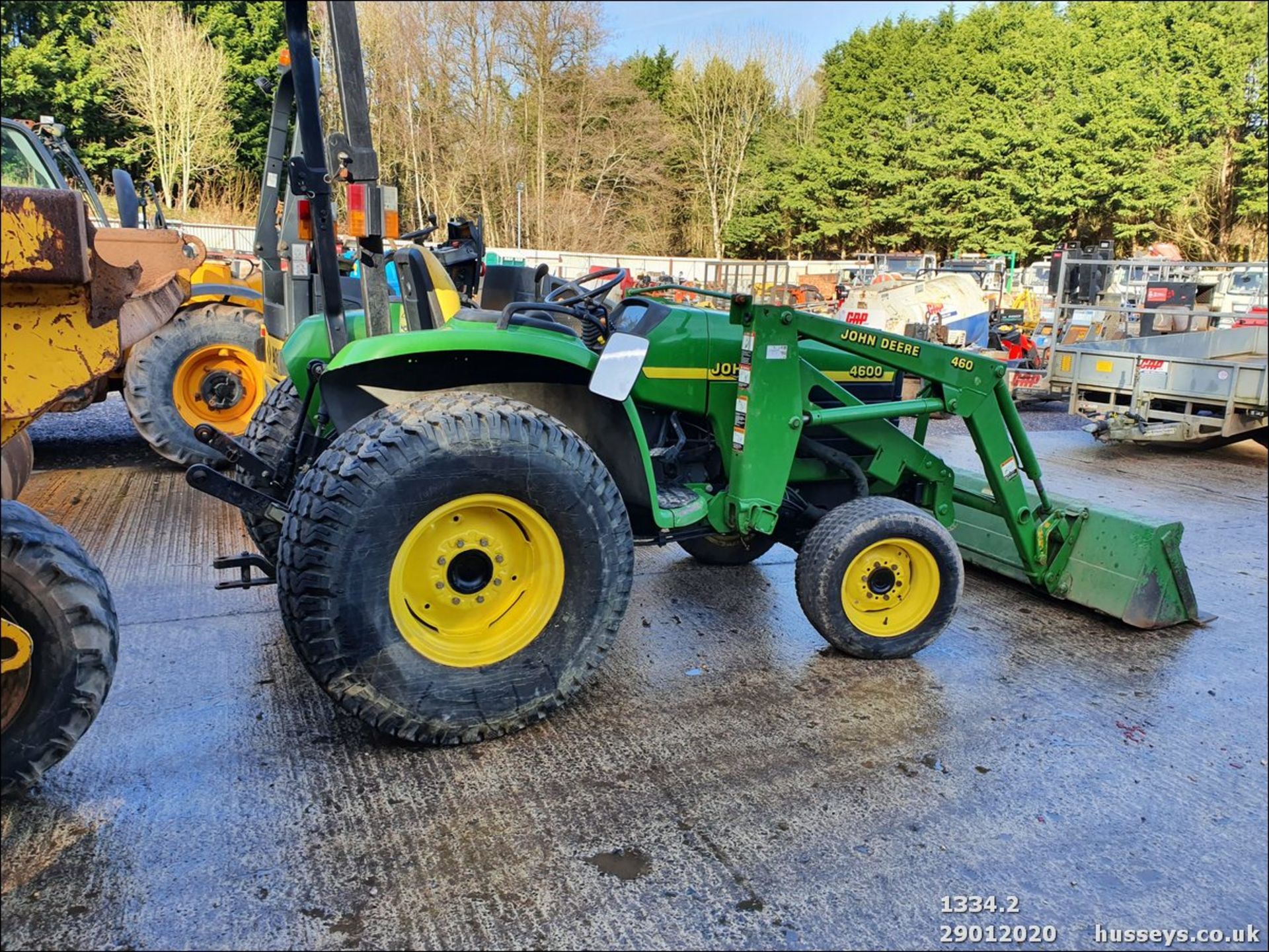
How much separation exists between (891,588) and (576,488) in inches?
59.9

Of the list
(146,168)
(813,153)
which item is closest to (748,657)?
(146,168)

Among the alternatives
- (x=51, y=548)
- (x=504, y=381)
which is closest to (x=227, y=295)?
(x=504, y=381)

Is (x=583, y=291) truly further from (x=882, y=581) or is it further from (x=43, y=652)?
(x=43, y=652)

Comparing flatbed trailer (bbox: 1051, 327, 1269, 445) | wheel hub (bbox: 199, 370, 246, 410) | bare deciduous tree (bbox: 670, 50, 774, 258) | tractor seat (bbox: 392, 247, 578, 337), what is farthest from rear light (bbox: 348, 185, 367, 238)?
bare deciduous tree (bbox: 670, 50, 774, 258)

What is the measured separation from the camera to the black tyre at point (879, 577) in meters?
3.56

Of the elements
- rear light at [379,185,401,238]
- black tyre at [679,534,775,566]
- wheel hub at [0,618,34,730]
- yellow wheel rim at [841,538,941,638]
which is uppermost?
rear light at [379,185,401,238]

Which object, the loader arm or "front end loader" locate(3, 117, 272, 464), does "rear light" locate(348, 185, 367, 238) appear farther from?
"front end loader" locate(3, 117, 272, 464)

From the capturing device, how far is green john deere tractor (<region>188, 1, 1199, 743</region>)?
271 cm

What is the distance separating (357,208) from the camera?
338cm

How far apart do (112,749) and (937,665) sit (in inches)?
118

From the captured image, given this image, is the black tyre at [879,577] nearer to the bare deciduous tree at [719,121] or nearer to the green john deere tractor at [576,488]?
the green john deere tractor at [576,488]

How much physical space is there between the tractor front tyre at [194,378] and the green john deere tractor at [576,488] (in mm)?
2483

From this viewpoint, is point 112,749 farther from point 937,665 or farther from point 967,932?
point 937,665

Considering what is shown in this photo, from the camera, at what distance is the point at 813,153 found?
40906 millimetres
